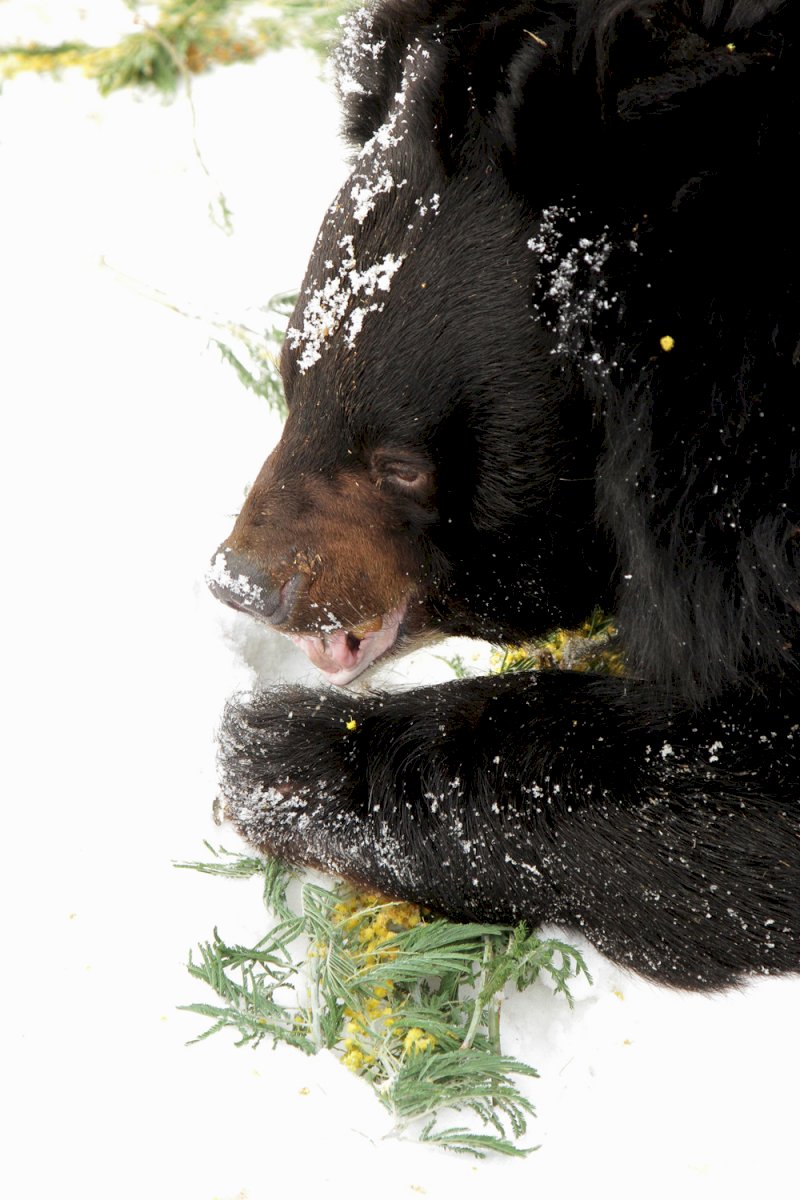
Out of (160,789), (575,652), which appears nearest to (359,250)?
(575,652)

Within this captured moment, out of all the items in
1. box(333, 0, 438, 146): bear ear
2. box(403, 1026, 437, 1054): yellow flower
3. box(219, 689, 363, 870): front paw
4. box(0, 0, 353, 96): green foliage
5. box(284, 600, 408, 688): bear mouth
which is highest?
box(0, 0, 353, 96): green foliage

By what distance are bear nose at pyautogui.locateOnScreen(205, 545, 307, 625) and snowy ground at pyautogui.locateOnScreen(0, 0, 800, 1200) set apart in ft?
2.13

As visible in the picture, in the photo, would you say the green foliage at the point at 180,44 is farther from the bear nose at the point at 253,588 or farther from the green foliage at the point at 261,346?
the bear nose at the point at 253,588

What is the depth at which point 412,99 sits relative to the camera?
2455mm

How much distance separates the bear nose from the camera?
2660 millimetres

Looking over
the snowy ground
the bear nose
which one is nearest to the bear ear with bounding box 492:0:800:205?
the bear nose

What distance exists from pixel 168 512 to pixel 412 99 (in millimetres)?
1698

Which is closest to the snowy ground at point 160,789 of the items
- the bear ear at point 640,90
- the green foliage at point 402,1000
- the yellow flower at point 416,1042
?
the green foliage at point 402,1000

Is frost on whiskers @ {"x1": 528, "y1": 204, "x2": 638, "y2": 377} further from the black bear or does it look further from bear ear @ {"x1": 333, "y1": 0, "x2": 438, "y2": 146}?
bear ear @ {"x1": 333, "y1": 0, "x2": 438, "y2": 146}

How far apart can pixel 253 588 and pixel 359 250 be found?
0.77 meters

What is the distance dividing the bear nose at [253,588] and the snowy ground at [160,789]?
650 mm

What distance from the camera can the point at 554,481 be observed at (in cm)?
240

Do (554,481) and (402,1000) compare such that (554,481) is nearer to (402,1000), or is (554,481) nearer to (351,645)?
(351,645)

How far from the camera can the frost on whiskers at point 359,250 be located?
2.42 metres
